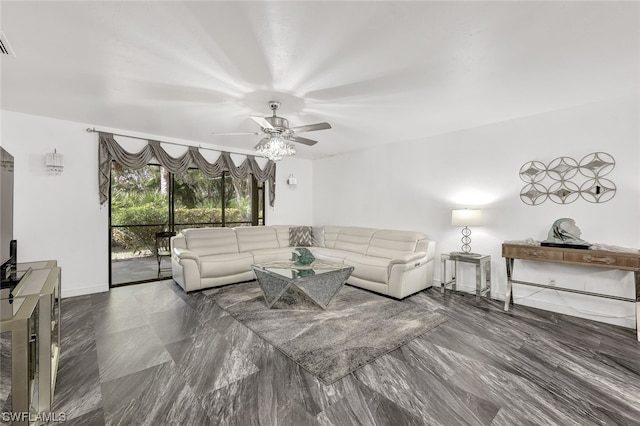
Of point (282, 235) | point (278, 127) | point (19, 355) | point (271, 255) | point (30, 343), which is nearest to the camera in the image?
point (19, 355)

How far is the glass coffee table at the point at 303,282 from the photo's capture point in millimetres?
Result: 3287

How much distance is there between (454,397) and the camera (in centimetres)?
190

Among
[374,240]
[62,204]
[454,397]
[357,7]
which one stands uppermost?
[357,7]

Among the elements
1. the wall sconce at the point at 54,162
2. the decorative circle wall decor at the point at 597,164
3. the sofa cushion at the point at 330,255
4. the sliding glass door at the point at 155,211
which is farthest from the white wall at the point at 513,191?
the wall sconce at the point at 54,162

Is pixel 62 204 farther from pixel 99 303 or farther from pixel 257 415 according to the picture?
pixel 257 415

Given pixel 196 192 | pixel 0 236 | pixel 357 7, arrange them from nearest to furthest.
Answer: pixel 357 7
pixel 0 236
pixel 196 192

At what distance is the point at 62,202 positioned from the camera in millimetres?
3896

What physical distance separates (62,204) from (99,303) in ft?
4.99

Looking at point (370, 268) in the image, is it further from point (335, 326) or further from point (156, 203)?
point (156, 203)

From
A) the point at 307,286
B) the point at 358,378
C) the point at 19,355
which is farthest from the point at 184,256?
the point at 358,378

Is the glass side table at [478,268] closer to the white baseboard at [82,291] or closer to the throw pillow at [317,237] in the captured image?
the throw pillow at [317,237]

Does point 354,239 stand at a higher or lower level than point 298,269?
higher

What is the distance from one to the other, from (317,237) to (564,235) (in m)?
3.90

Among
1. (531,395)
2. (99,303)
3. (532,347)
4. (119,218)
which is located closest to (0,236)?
(99,303)
